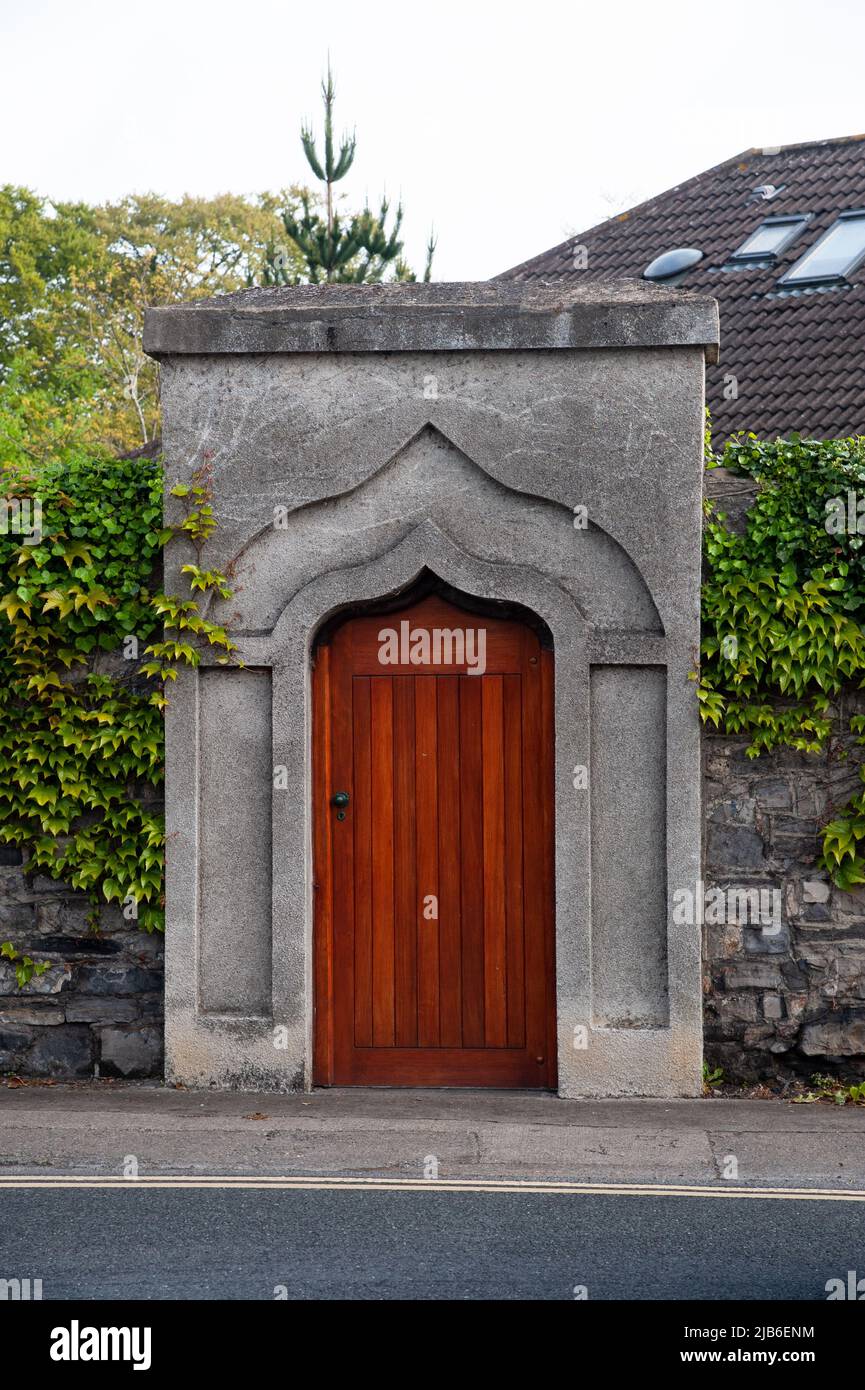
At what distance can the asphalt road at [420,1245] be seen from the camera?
Answer: 5145 mm

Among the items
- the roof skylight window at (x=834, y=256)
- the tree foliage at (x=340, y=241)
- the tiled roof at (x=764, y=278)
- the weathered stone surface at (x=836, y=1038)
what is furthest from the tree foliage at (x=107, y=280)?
the weathered stone surface at (x=836, y=1038)

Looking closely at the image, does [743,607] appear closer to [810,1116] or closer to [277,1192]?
[810,1116]

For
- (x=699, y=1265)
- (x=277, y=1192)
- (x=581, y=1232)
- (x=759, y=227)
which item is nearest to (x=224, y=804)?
(x=277, y=1192)

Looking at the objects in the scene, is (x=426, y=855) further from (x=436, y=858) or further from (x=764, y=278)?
(x=764, y=278)

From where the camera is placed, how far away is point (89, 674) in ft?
28.3

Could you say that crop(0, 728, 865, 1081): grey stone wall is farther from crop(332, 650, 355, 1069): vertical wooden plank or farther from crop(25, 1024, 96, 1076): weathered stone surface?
crop(332, 650, 355, 1069): vertical wooden plank

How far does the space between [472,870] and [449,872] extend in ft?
0.42

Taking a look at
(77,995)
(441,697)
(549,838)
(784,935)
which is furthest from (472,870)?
(77,995)

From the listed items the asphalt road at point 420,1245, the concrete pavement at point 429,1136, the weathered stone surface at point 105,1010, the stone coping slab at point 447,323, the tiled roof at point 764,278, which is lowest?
the asphalt road at point 420,1245

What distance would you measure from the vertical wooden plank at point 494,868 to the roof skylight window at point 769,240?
10452 mm

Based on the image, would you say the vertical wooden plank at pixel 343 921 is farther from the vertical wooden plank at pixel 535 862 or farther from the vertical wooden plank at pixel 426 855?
the vertical wooden plank at pixel 535 862

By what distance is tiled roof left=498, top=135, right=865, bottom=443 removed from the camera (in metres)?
15.1

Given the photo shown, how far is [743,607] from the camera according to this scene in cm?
823
